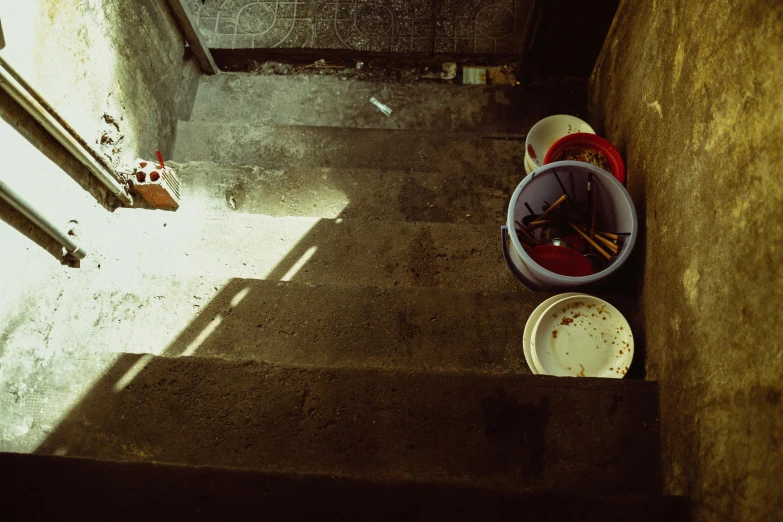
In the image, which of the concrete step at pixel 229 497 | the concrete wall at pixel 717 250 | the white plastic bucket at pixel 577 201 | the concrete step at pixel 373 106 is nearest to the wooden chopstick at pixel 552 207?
the white plastic bucket at pixel 577 201

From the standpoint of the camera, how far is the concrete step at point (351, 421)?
7.32ft

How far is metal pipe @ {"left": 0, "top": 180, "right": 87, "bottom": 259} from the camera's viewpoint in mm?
2494

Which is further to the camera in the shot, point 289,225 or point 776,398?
point 289,225

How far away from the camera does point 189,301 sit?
2947 mm

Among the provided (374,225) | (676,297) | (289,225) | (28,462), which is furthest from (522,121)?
(28,462)

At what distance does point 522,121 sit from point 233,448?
139 inches

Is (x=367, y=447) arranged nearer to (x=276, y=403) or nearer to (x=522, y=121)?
(x=276, y=403)

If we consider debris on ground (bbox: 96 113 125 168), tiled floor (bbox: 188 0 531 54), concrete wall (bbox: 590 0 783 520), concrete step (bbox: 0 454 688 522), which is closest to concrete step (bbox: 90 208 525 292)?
debris on ground (bbox: 96 113 125 168)

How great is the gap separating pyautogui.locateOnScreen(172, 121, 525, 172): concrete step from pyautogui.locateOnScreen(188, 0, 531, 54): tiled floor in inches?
39.1

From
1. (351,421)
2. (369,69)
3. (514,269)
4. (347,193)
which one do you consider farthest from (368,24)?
(351,421)

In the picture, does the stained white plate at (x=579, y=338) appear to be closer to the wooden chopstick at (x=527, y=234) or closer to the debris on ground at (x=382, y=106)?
the wooden chopstick at (x=527, y=234)

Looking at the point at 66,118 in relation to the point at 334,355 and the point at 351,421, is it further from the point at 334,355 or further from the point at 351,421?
the point at 351,421

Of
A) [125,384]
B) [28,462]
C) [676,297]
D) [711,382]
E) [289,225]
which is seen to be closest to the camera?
[711,382]

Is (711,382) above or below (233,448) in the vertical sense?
above
